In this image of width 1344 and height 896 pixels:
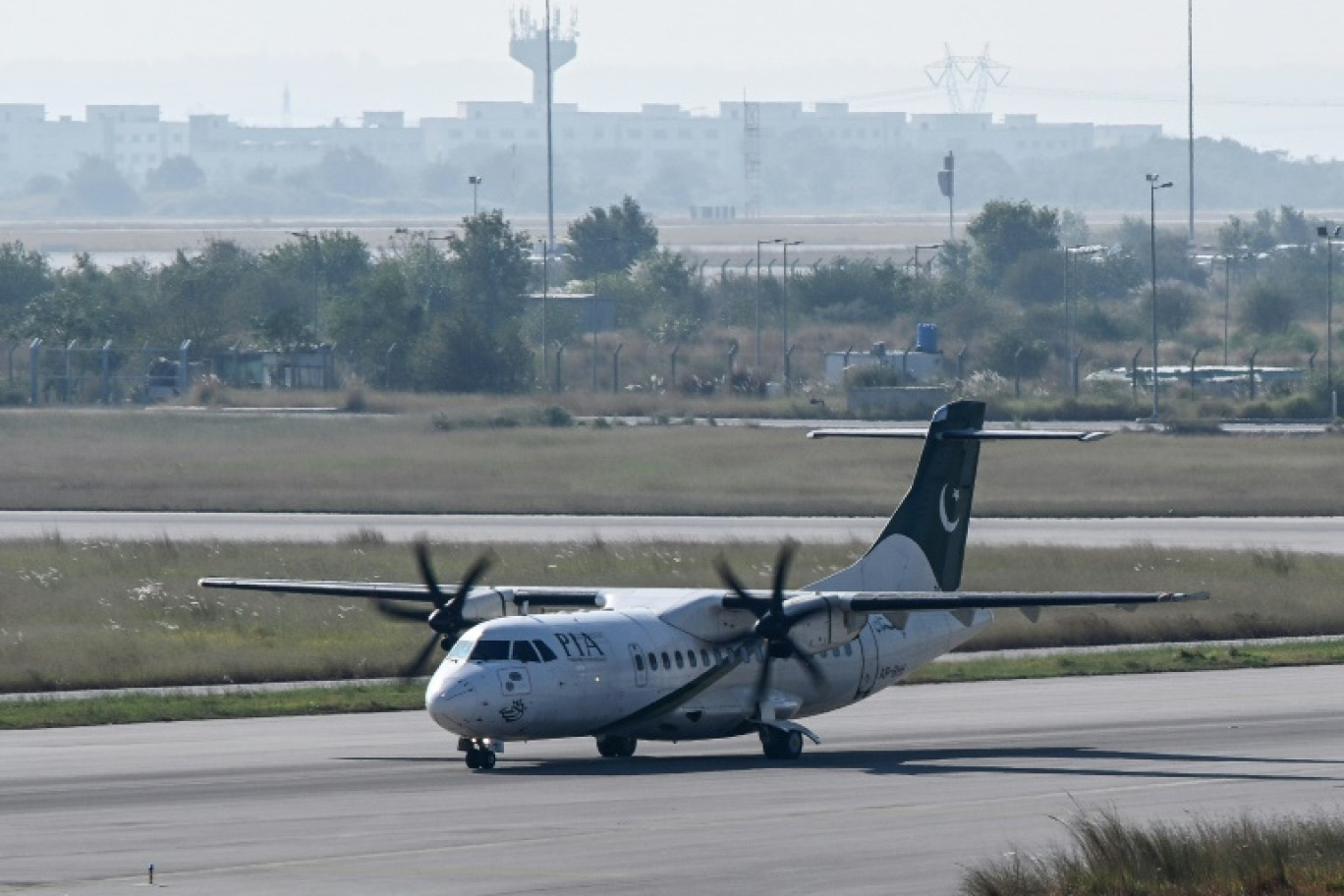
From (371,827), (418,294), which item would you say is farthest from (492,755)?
(418,294)

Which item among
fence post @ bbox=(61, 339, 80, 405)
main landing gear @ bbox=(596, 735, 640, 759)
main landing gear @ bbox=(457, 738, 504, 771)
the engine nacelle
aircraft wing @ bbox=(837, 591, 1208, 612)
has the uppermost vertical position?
fence post @ bbox=(61, 339, 80, 405)

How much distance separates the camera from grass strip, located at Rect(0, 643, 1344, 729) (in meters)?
39.8

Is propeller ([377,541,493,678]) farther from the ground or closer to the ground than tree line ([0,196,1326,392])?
closer to the ground

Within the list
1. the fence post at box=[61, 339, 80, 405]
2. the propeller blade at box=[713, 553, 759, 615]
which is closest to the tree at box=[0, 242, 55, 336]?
the fence post at box=[61, 339, 80, 405]

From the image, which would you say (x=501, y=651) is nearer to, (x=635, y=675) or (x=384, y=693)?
(x=635, y=675)

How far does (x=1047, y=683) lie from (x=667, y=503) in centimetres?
3347

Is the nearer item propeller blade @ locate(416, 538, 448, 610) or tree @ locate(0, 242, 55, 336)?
propeller blade @ locate(416, 538, 448, 610)

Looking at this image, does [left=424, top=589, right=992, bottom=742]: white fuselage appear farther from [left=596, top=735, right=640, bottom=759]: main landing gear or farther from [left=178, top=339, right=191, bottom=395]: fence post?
[left=178, top=339, right=191, bottom=395]: fence post

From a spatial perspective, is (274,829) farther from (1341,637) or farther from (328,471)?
(328,471)

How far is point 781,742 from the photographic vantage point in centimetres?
3447

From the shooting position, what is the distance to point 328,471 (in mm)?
85875

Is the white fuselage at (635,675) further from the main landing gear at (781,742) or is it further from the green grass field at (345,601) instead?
the green grass field at (345,601)

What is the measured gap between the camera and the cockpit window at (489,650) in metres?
31.8

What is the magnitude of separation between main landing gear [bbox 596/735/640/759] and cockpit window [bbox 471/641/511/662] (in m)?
3.12
